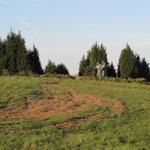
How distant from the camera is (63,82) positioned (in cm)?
3144

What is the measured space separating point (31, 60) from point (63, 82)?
2105cm

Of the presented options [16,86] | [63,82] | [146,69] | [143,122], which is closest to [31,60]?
[146,69]

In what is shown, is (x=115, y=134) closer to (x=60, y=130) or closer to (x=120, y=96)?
(x=60, y=130)

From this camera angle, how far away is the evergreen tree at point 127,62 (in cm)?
5272

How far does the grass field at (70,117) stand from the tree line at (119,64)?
78.3ft

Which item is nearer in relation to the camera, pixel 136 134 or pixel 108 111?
pixel 136 134

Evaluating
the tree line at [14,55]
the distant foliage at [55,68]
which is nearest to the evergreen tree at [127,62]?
the distant foliage at [55,68]

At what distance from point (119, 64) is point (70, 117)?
36.7 m

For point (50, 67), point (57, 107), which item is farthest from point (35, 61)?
point (57, 107)

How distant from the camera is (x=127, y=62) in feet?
174

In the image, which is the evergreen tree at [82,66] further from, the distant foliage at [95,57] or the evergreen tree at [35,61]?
the evergreen tree at [35,61]

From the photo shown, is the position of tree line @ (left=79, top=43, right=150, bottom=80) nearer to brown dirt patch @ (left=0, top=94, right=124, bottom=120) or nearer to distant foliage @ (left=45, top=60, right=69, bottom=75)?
distant foliage @ (left=45, top=60, right=69, bottom=75)

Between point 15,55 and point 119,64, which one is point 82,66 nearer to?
point 119,64

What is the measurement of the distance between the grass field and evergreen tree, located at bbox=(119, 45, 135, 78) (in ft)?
77.9
